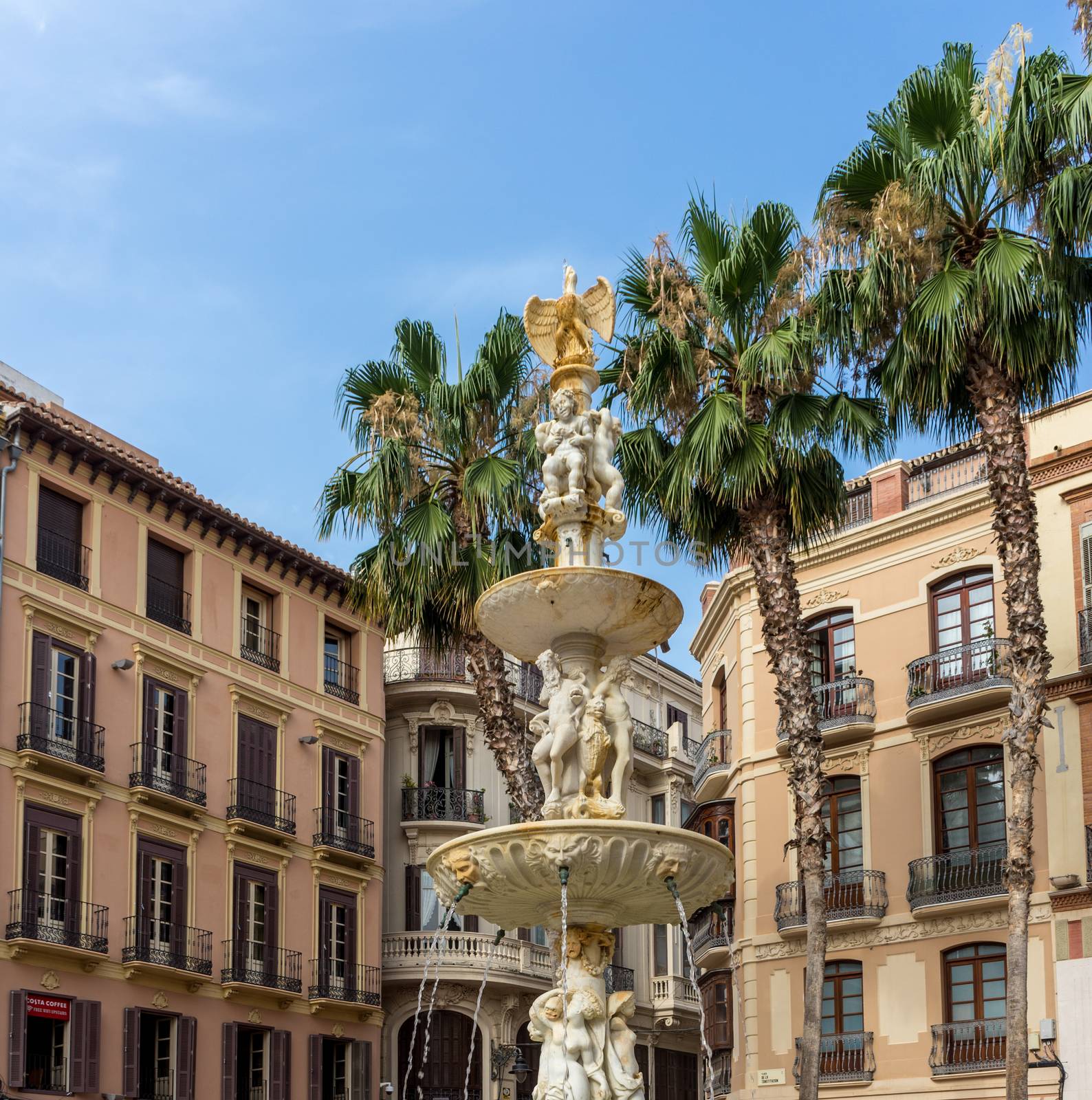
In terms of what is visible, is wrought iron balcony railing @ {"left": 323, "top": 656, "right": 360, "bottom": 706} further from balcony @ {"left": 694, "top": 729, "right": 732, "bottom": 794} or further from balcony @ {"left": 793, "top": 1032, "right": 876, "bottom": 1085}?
balcony @ {"left": 793, "top": 1032, "right": 876, "bottom": 1085}

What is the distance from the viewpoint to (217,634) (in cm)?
3953

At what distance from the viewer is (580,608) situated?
14.4 metres

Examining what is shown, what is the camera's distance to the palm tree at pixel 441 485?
25359 millimetres

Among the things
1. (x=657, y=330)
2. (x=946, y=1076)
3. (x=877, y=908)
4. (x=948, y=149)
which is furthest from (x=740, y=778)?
(x=948, y=149)

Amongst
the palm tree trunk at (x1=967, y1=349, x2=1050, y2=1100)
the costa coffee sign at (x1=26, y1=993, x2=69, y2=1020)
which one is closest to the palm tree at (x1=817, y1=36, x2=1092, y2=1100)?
the palm tree trunk at (x1=967, y1=349, x2=1050, y2=1100)

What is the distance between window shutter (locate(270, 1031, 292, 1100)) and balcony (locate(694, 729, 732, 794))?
11.1 metres

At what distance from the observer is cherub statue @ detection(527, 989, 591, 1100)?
524 inches

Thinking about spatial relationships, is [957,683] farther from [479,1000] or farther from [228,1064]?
[479,1000]

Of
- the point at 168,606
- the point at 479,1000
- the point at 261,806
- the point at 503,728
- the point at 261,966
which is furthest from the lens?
the point at 261,806

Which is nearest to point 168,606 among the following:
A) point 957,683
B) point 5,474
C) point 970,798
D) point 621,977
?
point 5,474

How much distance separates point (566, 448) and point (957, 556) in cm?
1951

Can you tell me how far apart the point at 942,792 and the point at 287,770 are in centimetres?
1631

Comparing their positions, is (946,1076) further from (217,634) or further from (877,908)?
(217,634)

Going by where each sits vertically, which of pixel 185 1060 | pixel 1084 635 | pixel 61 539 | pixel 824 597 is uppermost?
pixel 61 539
